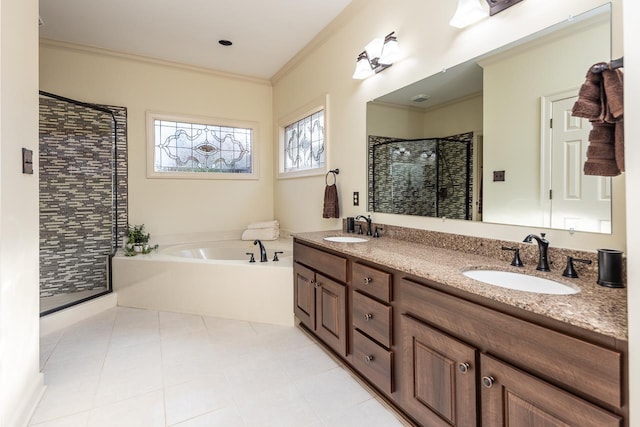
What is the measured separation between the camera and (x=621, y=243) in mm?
1178

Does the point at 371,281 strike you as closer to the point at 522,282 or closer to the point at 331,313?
the point at 331,313

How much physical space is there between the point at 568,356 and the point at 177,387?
190 centimetres

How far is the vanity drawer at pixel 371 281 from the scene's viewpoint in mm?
Answer: 1571

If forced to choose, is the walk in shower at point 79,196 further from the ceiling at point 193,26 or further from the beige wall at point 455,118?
the beige wall at point 455,118

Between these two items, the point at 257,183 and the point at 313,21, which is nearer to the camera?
the point at 313,21

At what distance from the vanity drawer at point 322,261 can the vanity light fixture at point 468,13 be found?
4.80ft

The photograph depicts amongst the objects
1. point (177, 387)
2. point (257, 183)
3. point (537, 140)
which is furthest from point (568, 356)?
point (257, 183)

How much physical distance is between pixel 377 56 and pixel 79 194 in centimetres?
316

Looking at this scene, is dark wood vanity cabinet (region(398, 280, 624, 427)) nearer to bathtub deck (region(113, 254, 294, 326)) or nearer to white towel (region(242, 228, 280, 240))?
bathtub deck (region(113, 254, 294, 326))

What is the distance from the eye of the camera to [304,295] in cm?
244

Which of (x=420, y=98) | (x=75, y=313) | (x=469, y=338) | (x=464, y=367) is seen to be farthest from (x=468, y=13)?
(x=75, y=313)

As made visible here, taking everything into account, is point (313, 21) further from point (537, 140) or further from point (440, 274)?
point (440, 274)

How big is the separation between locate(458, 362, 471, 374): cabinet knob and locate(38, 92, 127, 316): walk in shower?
320 cm

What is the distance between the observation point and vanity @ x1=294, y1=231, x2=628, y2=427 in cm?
83
